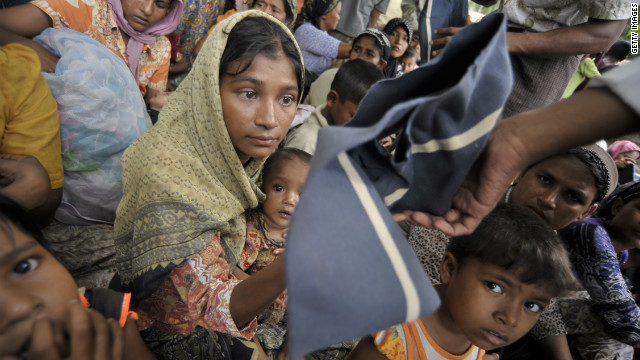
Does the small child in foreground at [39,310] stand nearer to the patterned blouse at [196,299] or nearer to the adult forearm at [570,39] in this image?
the patterned blouse at [196,299]

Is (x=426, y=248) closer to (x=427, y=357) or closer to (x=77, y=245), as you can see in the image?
(x=427, y=357)

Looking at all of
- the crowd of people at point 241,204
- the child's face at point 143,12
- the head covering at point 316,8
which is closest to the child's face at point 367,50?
the head covering at point 316,8

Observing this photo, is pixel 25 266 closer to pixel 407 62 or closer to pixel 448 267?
→ pixel 448 267

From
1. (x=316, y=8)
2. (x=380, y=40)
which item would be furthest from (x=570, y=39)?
(x=316, y=8)

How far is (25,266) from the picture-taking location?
903 mm

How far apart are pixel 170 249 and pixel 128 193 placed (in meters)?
0.36

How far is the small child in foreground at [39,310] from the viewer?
796 millimetres

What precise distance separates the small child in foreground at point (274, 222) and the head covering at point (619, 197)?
7.21 feet

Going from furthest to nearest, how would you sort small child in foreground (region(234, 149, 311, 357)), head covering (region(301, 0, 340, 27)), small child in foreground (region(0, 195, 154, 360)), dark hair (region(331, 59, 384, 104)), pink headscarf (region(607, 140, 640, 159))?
1. pink headscarf (region(607, 140, 640, 159))
2. head covering (region(301, 0, 340, 27))
3. dark hair (region(331, 59, 384, 104))
4. small child in foreground (region(234, 149, 311, 357))
5. small child in foreground (region(0, 195, 154, 360))

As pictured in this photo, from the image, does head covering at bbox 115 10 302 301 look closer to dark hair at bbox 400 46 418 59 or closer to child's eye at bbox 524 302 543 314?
child's eye at bbox 524 302 543 314

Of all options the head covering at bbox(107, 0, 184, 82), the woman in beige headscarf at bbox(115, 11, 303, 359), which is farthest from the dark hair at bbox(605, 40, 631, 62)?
the woman in beige headscarf at bbox(115, 11, 303, 359)

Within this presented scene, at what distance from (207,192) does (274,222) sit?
44cm

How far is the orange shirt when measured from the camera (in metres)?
2.07

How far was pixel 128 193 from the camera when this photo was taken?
4.84ft
